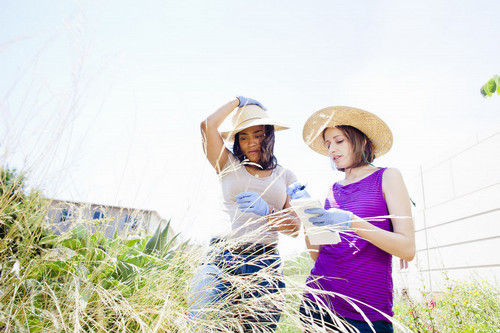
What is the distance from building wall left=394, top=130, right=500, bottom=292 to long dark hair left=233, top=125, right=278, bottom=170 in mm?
3483

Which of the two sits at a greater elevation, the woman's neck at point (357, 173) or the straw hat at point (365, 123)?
the straw hat at point (365, 123)

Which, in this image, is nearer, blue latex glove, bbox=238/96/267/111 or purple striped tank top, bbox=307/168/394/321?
purple striped tank top, bbox=307/168/394/321

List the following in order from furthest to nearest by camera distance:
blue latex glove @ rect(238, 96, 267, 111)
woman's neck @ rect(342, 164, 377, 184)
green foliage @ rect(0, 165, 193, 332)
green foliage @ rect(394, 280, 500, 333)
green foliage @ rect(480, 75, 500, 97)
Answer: green foliage @ rect(480, 75, 500, 97)
green foliage @ rect(394, 280, 500, 333)
blue latex glove @ rect(238, 96, 267, 111)
woman's neck @ rect(342, 164, 377, 184)
green foliage @ rect(0, 165, 193, 332)

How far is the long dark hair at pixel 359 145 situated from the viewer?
190cm

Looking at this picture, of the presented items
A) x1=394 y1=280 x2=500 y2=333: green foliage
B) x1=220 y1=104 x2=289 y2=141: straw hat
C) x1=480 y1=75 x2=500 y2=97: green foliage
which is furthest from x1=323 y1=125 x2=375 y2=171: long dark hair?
x1=480 y1=75 x2=500 y2=97: green foliage

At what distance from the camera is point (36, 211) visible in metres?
1.12

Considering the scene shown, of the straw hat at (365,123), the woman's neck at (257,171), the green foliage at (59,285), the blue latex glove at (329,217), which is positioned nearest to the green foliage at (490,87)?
Result: the straw hat at (365,123)

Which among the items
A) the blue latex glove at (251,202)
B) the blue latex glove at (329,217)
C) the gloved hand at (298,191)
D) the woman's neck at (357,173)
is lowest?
the blue latex glove at (329,217)

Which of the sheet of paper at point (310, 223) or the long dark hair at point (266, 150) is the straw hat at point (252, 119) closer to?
the long dark hair at point (266, 150)

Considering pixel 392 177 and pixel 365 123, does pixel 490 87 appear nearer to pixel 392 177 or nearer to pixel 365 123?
pixel 365 123

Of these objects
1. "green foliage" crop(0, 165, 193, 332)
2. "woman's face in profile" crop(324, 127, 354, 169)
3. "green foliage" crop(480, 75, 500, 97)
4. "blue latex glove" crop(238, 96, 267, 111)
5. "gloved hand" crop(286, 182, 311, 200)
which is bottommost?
"green foliage" crop(0, 165, 193, 332)

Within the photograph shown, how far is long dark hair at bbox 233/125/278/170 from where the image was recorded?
2045 millimetres

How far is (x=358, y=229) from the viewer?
52.1 inches

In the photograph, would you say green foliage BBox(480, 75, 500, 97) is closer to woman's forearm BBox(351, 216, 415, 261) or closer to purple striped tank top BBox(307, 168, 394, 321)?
purple striped tank top BBox(307, 168, 394, 321)
